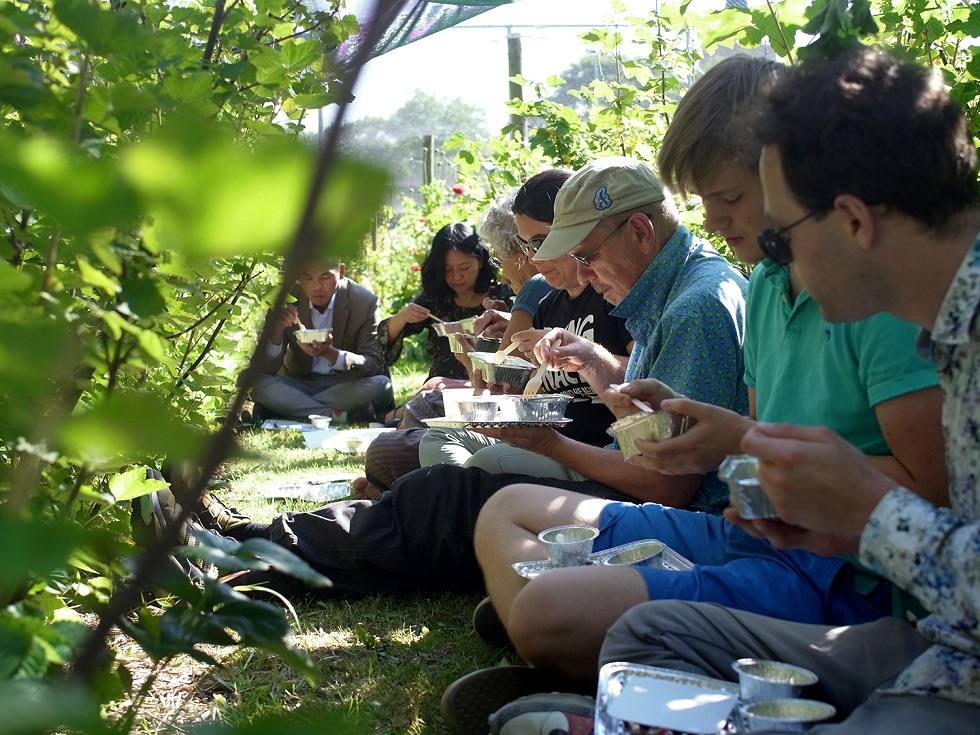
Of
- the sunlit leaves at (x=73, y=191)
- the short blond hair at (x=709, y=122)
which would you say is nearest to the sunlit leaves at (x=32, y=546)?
the sunlit leaves at (x=73, y=191)

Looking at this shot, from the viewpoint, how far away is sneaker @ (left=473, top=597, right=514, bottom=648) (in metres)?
2.71

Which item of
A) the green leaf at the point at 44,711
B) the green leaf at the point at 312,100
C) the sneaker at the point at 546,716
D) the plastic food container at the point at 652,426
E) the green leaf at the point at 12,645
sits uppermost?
the green leaf at the point at 312,100

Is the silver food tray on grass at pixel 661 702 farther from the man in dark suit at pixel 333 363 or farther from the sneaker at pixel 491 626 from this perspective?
the man in dark suit at pixel 333 363

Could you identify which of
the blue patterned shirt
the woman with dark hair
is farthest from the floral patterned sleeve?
the woman with dark hair

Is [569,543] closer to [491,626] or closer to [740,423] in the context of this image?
[740,423]

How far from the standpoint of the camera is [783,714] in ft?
5.02

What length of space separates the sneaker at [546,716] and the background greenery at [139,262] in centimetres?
41

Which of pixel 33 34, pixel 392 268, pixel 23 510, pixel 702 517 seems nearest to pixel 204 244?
pixel 23 510

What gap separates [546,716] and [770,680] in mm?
465

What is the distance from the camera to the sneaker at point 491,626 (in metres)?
2.71

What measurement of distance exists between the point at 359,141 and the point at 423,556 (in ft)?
9.30

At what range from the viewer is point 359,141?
1.21ft

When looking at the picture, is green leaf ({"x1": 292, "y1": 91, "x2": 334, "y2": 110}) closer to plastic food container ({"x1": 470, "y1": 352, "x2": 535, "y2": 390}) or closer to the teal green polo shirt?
the teal green polo shirt

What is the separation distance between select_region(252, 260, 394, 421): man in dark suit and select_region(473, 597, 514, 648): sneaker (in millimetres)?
4409
